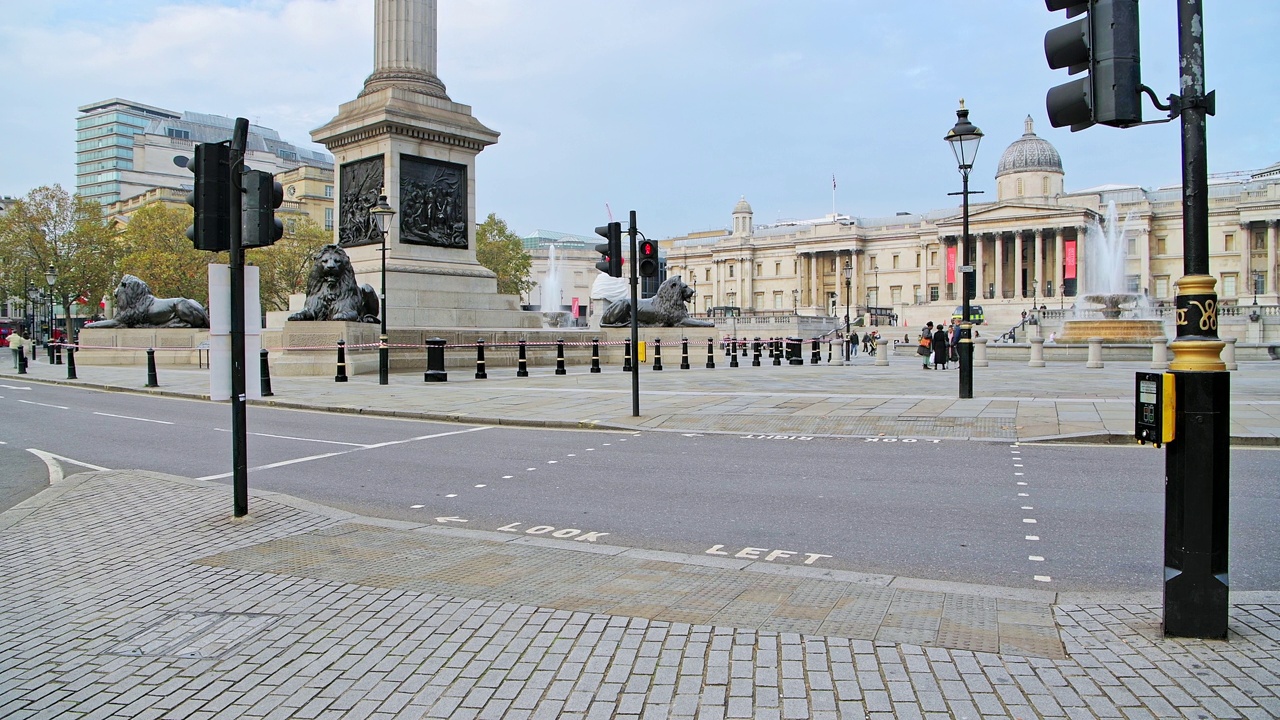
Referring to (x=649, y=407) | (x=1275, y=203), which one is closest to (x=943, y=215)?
(x=1275, y=203)

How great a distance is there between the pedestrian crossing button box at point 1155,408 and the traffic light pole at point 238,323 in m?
6.13

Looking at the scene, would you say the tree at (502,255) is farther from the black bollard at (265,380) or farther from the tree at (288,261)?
the black bollard at (265,380)

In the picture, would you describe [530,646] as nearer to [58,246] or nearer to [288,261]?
[288,261]

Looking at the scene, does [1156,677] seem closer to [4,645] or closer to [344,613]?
[344,613]

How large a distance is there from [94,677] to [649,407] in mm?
12163

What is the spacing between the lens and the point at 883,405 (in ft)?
50.5

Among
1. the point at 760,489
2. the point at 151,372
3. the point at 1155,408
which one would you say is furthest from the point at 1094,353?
the point at 1155,408

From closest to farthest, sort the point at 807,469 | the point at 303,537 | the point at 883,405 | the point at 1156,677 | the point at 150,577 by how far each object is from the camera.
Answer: the point at 1156,677 → the point at 150,577 → the point at 303,537 → the point at 807,469 → the point at 883,405

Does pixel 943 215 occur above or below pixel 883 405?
above

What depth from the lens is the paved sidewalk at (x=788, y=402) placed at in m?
12.7

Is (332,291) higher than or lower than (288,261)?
lower

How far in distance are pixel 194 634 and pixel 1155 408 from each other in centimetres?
488

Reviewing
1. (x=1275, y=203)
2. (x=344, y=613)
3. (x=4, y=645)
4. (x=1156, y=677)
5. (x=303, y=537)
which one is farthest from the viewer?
(x=1275, y=203)

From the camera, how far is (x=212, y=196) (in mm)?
7023
